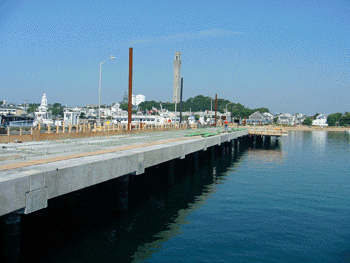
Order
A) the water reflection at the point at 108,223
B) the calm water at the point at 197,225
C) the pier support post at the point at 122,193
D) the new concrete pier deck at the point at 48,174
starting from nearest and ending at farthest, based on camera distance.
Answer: the new concrete pier deck at the point at 48,174, the water reflection at the point at 108,223, the calm water at the point at 197,225, the pier support post at the point at 122,193

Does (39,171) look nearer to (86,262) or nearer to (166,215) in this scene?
(86,262)

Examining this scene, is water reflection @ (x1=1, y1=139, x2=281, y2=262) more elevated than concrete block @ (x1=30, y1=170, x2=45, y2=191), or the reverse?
concrete block @ (x1=30, y1=170, x2=45, y2=191)

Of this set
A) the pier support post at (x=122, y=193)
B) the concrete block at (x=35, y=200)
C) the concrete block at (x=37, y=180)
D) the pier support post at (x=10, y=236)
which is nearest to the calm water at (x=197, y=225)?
the pier support post at (x=122, y=193)

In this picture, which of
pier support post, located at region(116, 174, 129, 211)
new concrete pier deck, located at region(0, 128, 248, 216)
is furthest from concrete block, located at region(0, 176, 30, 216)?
pier support post, located at region(116, 174, 129, 211)

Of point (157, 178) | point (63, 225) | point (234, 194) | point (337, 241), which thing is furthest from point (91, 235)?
point (157, 178)

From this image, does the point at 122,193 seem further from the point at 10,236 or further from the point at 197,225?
the point at 10,236

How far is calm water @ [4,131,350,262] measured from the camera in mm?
13453

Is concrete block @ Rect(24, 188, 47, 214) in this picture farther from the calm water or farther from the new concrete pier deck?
the calm water

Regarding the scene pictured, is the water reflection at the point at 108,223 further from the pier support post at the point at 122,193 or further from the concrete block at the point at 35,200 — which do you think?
the concrete block at the point at 35,200

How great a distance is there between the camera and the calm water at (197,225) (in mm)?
13453

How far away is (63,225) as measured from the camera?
621 inches

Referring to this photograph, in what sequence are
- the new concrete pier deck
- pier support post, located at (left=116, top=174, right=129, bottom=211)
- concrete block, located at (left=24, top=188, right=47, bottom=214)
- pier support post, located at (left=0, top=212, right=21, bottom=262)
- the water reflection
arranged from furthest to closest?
pier support post, located at (left=116, top=174, right=129, bottom=211) → the water reflection → pier support post, located at (left=0, top=212, right=21, bottom=262) → concrete block, located at (left=24, top=188, right=47, bottom=214) → the new concrete pier deck

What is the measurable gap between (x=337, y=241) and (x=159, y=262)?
7.34 m

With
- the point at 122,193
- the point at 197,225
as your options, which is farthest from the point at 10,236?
the point at 197,225
